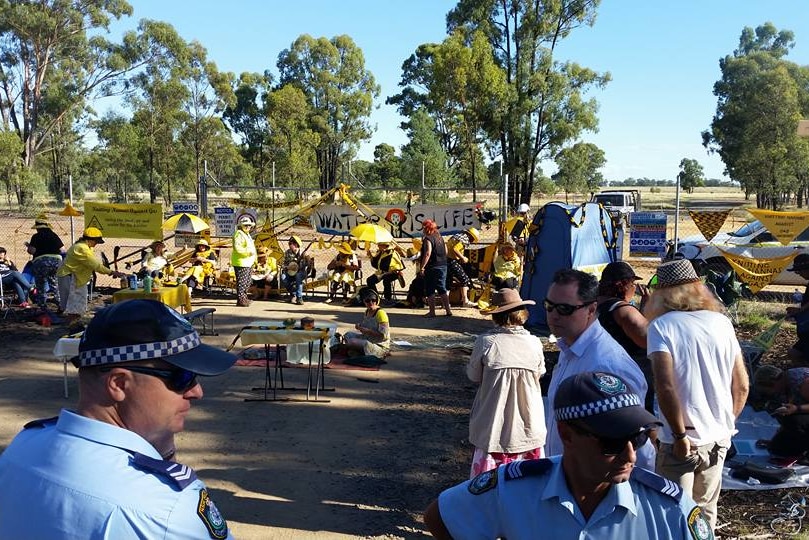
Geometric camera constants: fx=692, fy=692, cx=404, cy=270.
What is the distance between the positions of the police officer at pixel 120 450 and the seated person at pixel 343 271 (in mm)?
12449

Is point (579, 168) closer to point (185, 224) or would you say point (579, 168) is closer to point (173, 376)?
point (185, 224)

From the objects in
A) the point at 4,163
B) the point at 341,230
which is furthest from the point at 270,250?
the point at 4,163

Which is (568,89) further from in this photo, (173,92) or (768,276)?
(173,92)

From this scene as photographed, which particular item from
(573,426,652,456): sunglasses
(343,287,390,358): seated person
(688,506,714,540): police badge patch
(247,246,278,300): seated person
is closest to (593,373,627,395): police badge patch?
(573,426,652,456): sunglasses

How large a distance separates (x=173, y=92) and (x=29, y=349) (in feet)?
129

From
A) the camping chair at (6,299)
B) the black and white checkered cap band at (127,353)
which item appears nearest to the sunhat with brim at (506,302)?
the black and white checkered cap band at (127,353)

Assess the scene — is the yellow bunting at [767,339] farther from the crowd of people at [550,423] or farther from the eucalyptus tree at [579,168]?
the eucalyptus tree at [579,168]

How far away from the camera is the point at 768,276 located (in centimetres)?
1192

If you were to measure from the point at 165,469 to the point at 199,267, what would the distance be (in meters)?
13.8

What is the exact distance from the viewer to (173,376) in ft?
5.79

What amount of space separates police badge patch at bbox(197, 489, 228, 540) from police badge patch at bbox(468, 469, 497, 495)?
768mm

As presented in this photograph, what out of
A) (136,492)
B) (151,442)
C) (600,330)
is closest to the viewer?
(136,492)

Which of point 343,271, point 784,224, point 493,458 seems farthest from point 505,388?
point 343,271

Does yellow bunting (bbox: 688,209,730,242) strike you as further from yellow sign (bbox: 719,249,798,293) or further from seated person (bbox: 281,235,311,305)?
seated person (bbox: 281,235,311,305)
